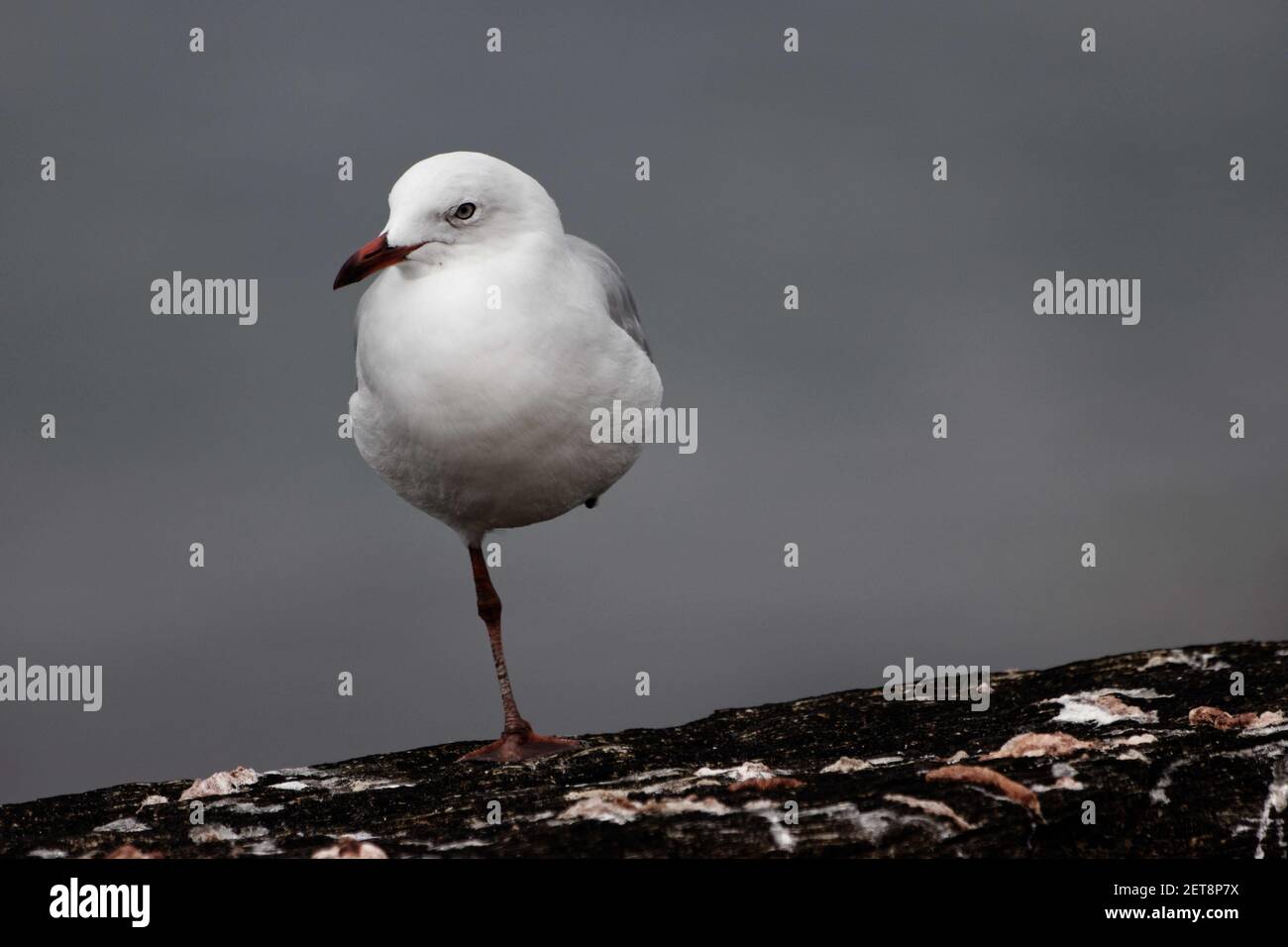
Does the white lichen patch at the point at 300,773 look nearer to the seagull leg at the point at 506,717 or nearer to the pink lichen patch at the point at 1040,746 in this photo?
the seagull leg at the point at 506,717

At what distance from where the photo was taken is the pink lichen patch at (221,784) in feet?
23.3

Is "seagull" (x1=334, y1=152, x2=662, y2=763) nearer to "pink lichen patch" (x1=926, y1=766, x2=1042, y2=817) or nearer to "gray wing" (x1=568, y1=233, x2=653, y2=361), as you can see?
"gray wing" (x1=568, y1=233, x2=653, y2=361)

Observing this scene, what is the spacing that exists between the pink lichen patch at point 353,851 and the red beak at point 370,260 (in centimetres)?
248

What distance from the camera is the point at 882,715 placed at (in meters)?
8.09

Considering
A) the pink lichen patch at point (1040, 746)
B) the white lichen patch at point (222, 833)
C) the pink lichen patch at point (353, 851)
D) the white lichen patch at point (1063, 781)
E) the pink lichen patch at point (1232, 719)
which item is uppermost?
the pink lichen patch at point (1232, 719)

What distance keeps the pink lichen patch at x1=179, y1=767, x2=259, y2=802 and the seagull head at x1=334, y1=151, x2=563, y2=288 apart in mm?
2395

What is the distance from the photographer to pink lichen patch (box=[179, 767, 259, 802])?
709 centimetres

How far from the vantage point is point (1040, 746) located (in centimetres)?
611

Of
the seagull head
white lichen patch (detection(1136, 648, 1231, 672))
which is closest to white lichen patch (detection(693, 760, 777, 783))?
the seagull head

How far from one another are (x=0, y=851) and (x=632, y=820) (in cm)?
237

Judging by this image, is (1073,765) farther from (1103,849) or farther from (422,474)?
(422,474)

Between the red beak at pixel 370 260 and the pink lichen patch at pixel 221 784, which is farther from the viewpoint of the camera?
the pink lichen patch at pixel 221 784

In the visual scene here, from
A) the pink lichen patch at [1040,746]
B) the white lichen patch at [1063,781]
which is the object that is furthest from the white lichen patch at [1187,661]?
the white lichen patch at [1063,781]
